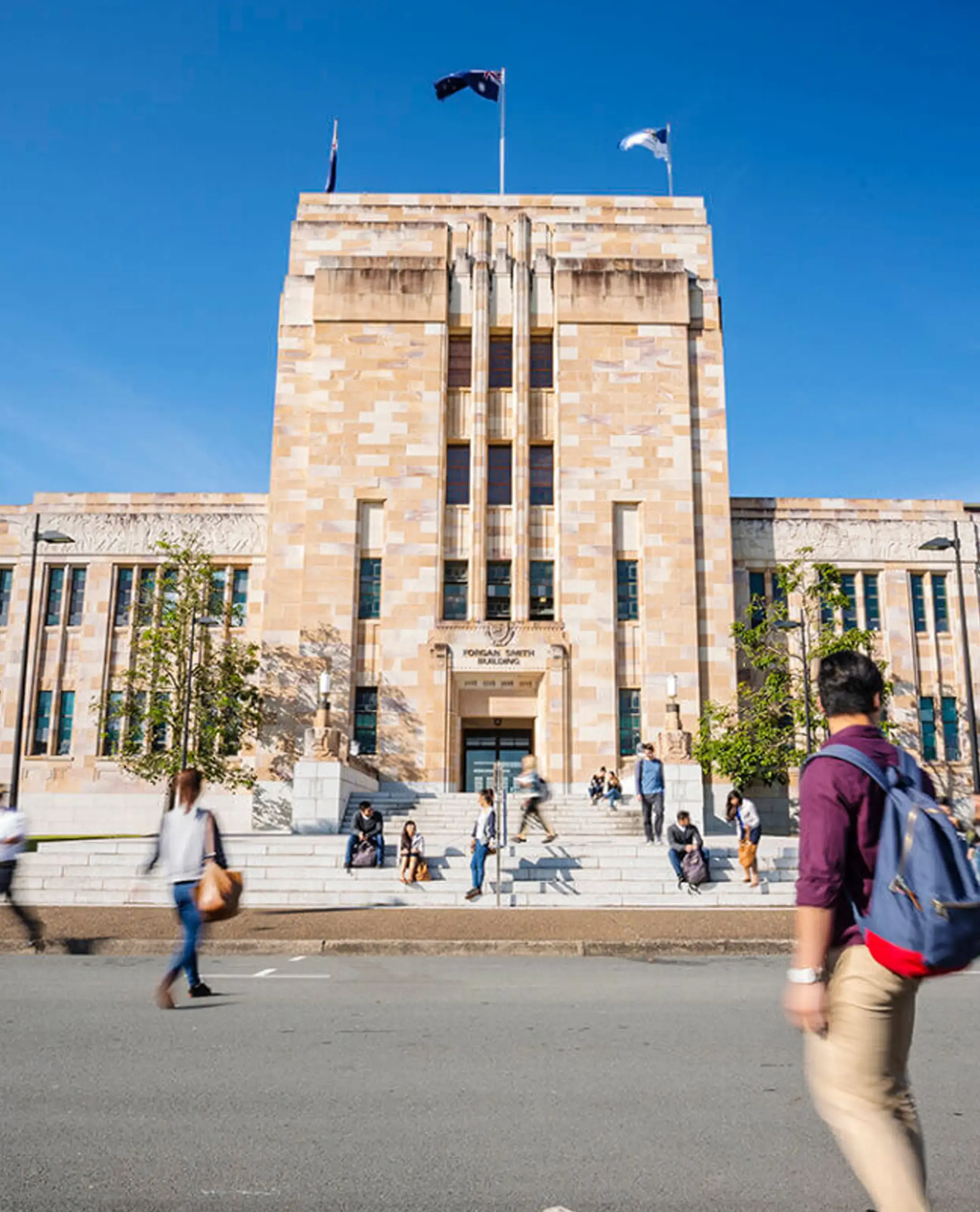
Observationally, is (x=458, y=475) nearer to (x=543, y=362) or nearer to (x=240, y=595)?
(x=543, y=362)

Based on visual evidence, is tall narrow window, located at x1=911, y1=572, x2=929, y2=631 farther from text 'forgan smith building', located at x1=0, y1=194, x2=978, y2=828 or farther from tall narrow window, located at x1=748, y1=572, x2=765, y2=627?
tall narrow window, located at x1=748, y1=572, x2=765, y2=627

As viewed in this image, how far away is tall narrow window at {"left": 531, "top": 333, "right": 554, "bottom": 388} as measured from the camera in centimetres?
3709

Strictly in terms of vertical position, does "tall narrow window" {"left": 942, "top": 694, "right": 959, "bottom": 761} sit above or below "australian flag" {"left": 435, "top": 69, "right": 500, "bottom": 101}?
below

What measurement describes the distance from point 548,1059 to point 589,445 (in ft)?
100

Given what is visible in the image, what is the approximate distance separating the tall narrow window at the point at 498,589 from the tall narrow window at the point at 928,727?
47.7 feet

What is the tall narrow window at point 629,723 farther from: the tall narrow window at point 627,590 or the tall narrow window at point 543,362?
the tall narrow window at point 543,362

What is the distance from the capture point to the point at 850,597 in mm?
37375

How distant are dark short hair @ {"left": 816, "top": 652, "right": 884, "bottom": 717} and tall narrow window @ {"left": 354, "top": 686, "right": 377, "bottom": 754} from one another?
1194 inches

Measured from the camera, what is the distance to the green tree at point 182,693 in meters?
31.8

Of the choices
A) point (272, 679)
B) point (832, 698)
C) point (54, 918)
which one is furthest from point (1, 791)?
point (272, 679)

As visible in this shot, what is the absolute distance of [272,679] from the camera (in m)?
33.8

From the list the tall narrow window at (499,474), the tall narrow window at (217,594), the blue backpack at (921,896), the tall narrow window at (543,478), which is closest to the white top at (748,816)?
the blue backpack at (921,896)

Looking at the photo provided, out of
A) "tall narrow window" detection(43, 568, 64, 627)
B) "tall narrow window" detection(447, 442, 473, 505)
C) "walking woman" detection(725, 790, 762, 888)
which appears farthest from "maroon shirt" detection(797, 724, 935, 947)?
"tall narrow window" detection(43, 568, 64, 627)

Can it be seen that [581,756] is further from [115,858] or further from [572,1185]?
[572,1185]
